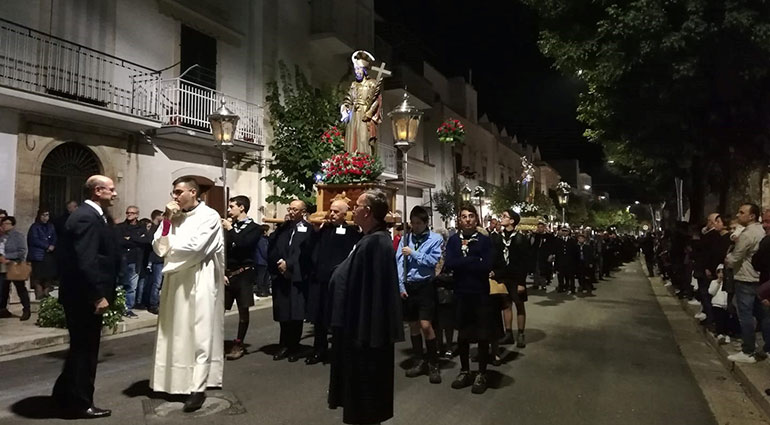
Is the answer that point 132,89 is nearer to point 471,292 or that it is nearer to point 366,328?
point 471,292

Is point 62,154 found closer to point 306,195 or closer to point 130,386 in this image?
point 306,195

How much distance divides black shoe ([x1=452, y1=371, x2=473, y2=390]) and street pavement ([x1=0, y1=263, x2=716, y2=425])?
8cm

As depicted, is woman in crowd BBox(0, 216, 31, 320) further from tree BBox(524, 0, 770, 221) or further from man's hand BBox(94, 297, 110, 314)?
tree BBox(524, 0, 770, 221)

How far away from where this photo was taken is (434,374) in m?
5.89

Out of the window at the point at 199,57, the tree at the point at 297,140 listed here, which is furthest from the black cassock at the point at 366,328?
the window at the point at 199,57

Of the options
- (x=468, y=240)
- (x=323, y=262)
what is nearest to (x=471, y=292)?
(x=468, y=240)

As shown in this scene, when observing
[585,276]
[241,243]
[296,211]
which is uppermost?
[296,211]

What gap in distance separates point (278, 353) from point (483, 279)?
9.81ft

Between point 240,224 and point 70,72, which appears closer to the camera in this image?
point 240,224

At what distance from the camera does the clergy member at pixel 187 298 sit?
4.68 m

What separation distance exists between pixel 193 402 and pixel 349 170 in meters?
4.83

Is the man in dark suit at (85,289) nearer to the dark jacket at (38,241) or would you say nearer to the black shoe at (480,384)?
the black shoe at (480,384)

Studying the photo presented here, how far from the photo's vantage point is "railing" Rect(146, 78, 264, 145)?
13.8 m

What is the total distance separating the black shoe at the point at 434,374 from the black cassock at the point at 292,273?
1.80 meters
